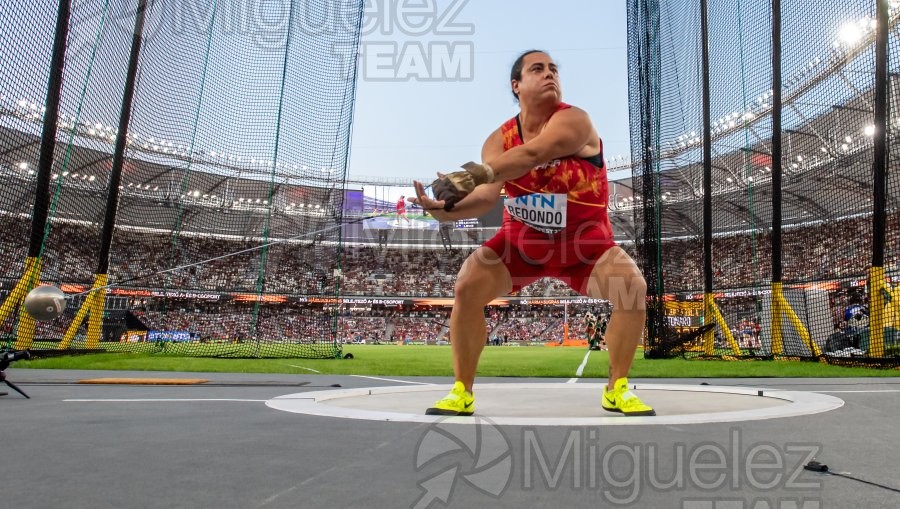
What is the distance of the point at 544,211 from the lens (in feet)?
8.86

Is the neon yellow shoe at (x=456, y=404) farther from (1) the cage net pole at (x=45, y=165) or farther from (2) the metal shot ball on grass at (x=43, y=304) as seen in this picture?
(1) the cage net pole at (x=45, y=165)

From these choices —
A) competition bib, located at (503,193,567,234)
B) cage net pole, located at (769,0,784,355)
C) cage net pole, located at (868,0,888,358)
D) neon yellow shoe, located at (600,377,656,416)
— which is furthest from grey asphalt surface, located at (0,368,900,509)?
cage net pole, located at (769,0,784,355)

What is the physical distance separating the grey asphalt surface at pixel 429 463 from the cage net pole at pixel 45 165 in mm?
6035

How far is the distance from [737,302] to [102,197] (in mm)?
28335

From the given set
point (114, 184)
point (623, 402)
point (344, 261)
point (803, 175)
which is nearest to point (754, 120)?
point (623, 402)

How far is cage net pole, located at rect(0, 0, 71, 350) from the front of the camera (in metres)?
6.90

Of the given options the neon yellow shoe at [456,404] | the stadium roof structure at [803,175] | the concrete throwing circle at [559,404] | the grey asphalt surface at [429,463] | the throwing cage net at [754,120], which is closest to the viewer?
the grey asphalt surface at [429,463]

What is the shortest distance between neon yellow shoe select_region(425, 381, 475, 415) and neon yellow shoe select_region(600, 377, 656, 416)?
26.9 inches

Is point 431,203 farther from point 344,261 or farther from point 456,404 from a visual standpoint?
point 344,261

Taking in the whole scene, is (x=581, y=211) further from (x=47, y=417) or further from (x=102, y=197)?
(x=102, y=197)

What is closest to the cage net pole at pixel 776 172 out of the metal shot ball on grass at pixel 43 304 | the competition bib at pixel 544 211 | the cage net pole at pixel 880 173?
the cage net pole at pixel 880 173

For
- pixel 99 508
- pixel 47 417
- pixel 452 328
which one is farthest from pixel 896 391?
pixel 47 417

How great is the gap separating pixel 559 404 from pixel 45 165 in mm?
7343

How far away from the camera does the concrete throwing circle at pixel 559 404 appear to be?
2.14 metres
